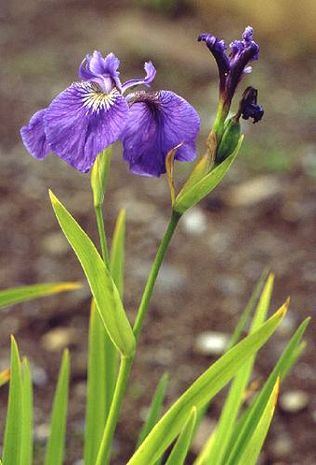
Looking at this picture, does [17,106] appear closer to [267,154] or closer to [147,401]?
[267,154]

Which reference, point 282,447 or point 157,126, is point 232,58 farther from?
point 282,447

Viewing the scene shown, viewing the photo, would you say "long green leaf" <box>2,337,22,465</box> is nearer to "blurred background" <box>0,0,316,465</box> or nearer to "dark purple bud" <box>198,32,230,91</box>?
"dark purple bud" <box>198,32,230,91</box>

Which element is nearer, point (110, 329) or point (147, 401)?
point (110, 329)

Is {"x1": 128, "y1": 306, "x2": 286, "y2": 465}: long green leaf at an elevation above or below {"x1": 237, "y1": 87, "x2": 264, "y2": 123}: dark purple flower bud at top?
below

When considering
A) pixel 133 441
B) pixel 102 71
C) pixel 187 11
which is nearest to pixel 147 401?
pixel 133 441

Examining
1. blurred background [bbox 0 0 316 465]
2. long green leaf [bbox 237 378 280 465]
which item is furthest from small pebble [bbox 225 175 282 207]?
long green leaf [bbox 237 378 280 465]

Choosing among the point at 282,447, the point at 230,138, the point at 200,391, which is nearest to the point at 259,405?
the point at 200,391

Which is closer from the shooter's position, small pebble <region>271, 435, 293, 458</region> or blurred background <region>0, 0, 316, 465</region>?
small pebble <region>271, 435, 293, 458</region>

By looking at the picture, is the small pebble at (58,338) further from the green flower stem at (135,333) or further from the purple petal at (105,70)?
the purple petal at (105,70)
